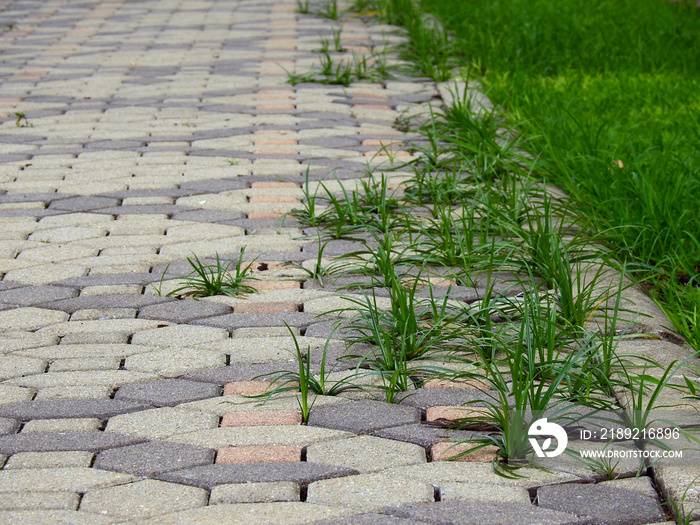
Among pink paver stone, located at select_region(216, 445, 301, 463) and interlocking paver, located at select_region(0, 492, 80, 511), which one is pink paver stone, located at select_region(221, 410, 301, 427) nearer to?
pink paver stone, located at select_region(216, 445, 301, 463)

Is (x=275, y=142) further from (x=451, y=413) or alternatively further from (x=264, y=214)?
(x=451, y=413)

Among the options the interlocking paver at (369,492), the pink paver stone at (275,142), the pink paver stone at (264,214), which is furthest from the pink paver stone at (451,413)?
the pink paver stone at (275,142)

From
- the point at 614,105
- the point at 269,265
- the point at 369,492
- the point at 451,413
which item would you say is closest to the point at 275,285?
the point at 269,265

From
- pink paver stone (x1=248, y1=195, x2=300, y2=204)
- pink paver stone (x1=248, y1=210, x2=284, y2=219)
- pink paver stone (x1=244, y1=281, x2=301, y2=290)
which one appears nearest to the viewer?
pink paver stone (x1=244, y1=281, x2=301, y2=290)

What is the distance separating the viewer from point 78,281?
2.91 meters

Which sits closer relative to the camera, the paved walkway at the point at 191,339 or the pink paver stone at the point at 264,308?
the paved walkway at the point at 191,339

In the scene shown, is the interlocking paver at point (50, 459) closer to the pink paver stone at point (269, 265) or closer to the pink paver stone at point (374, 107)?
the pink paver stone at point (269, 265)

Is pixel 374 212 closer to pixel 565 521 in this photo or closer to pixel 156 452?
pixel 156 452

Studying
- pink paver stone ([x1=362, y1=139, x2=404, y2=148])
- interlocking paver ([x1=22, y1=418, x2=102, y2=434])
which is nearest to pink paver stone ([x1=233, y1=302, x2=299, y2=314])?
interlocking paver ([x1=22, y1=418, x2=102, y2=434])

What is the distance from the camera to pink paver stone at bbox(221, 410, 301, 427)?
2037 mm

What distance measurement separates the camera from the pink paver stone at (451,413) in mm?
2033

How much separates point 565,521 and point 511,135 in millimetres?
2772

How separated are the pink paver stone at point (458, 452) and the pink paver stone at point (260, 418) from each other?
1.10 feet

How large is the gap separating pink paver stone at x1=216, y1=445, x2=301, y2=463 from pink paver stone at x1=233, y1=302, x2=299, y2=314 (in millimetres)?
789
